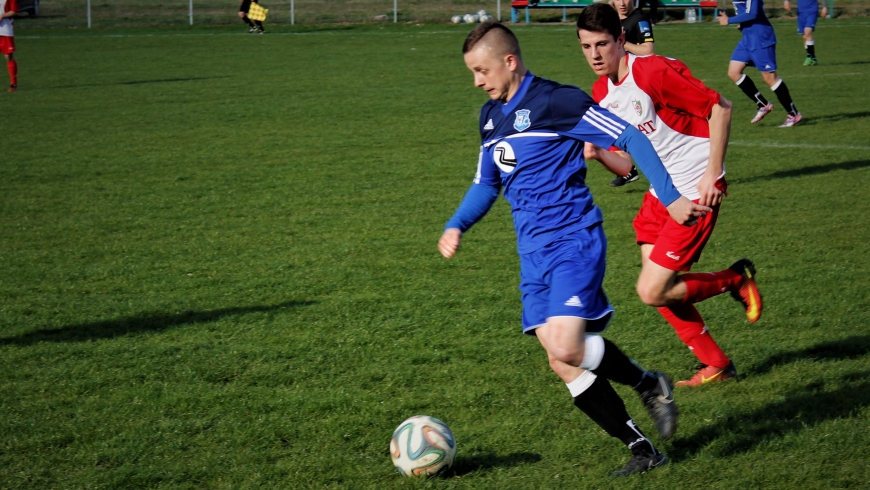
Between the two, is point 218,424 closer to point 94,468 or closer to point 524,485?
point 94,468

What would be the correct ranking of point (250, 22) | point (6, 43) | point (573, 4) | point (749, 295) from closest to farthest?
point (749, 295)
point (6, 43)
point (250, 22)
point (573, 4)

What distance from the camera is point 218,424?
165 inches

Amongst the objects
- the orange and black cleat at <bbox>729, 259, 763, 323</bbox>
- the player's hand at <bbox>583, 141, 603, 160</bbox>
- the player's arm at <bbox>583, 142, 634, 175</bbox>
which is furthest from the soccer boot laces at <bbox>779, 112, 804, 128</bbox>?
the player's hand at <bbox>583, 141, 603, 160</bbox>

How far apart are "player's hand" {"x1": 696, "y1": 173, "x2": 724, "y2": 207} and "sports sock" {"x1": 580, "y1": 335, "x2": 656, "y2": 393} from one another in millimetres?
962

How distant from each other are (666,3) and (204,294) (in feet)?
94.3

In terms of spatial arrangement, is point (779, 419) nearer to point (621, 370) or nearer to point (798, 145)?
point (621, 370)

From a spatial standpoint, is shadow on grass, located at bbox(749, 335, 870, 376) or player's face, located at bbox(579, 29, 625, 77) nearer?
player's face, located at bbox(579, 29, 625, 77)

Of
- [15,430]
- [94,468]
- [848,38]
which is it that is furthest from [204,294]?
[848,38]

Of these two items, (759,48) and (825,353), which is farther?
(759,48)

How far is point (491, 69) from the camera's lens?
3584 mm

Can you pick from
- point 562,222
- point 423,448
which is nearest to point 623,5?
point 562,222

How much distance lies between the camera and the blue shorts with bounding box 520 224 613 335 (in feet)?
11.2

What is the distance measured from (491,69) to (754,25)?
1017 cm

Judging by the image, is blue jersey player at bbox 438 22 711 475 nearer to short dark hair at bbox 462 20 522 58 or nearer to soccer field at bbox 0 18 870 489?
short dark hair at bbox 462 20 522 58
